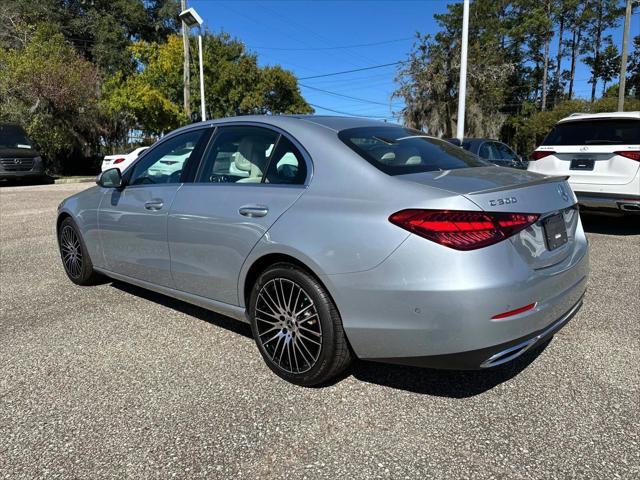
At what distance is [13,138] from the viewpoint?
18359mm

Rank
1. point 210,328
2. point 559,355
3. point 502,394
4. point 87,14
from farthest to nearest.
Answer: point 87,14 < point 210,328 < point 559,355 < point 502,394

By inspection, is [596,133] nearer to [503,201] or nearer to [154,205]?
[503,201]

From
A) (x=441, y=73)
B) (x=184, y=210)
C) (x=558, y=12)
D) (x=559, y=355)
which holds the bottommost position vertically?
(x=559, y=355)

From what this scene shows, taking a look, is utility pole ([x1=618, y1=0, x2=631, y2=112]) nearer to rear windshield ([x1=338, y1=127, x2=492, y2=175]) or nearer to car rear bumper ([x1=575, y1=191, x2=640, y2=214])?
car rear bumper ([x1=575, y1=191, x2=640, y2=214])

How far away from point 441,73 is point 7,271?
106 ft

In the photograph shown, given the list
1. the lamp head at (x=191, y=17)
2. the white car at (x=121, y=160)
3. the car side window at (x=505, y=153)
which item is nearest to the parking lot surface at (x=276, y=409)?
the car side window at (x=505, y=153)

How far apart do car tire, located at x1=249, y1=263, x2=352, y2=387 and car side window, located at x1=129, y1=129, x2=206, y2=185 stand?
1.30 metres

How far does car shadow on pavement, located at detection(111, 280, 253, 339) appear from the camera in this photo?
391cm

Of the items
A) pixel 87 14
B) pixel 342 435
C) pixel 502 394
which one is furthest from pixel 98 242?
pixel 87 14

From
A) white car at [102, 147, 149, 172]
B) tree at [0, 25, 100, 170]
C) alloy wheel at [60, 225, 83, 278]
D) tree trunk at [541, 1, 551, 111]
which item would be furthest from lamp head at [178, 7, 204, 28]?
tree trunk at [541, 1, 551, 111]

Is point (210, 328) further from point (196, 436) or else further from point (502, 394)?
point (502, 394)

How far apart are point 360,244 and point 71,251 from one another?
364cm

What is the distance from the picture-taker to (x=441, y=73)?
33.5 m

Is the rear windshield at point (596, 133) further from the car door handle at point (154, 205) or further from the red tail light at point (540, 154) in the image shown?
the car door handle at point (154, 205)
